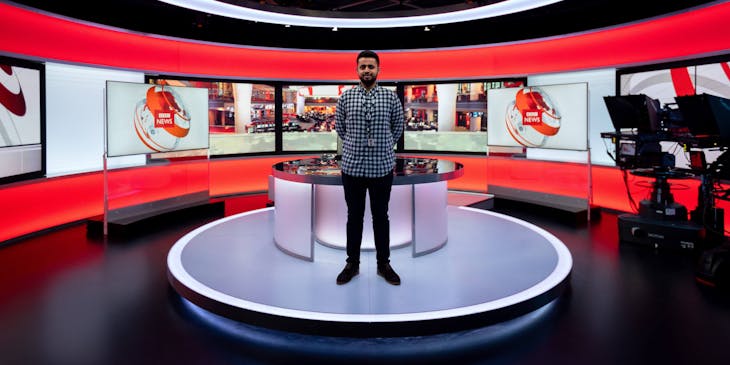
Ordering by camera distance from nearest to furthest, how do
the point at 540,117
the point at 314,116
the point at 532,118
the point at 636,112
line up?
1. the point at 636,112
2. the point at 540,117
3. the point at 532,118
4. the point at 314,116

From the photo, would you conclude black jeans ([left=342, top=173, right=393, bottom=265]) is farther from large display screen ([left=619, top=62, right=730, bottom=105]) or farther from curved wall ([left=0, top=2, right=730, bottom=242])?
large display screen ([left=619, top=62, right=730, bottom=105])

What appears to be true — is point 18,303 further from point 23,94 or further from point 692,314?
point 692,314

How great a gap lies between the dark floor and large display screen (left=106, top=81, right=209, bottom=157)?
186 cm

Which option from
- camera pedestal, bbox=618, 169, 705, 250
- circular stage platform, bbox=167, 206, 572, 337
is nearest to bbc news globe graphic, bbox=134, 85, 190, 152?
circular stage platform, bbox=167, 206, 572, 337

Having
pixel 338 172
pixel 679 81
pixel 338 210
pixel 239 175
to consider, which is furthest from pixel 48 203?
pixel 679 81

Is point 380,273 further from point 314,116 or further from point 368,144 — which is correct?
point 314,116

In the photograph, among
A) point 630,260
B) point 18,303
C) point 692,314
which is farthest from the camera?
point 630,260

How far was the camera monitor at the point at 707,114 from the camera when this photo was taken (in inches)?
144

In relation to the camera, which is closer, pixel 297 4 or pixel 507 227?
pixel 507 227

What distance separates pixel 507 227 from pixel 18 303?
169 inches

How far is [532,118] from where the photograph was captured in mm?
6809

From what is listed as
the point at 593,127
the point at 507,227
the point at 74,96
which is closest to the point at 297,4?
the point at 74,96

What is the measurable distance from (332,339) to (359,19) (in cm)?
533

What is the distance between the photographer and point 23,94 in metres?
4.98
